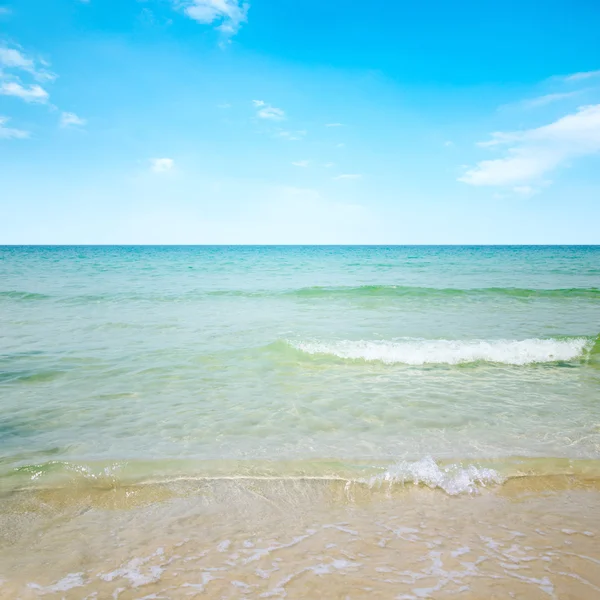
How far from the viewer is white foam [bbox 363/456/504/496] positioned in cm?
406

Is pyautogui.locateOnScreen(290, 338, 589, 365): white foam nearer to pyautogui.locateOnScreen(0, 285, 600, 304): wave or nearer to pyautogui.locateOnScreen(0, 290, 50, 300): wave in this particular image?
pyautogui.locateOnScreen(0, 285, 600, 304): wave

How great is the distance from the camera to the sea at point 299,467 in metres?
2.85

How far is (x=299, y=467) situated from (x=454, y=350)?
614 cm

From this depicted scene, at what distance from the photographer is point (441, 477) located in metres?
4.16

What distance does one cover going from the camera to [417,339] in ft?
35.0

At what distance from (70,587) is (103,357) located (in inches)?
267

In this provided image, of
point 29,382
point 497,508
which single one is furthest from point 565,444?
point 29,382

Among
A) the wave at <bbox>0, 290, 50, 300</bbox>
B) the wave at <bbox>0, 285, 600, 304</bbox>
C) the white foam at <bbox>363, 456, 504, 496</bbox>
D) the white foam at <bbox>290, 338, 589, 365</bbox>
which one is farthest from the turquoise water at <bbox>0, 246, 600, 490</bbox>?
the wave at <bbox>0, 290, 50, 300</bbox>

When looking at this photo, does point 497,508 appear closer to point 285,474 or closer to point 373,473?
point 373,473

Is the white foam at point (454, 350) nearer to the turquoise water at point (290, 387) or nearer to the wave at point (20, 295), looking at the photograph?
the turquoise water at point (290, 387)

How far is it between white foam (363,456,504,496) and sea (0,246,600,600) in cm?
2

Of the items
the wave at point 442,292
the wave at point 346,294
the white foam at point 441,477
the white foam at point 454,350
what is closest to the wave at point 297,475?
the white foam at point 441,477

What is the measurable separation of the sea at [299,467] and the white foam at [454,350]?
0.07m

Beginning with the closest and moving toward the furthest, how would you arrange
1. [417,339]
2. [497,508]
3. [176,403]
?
1. [497,508]
2. [176,403]
3. [417,339]
